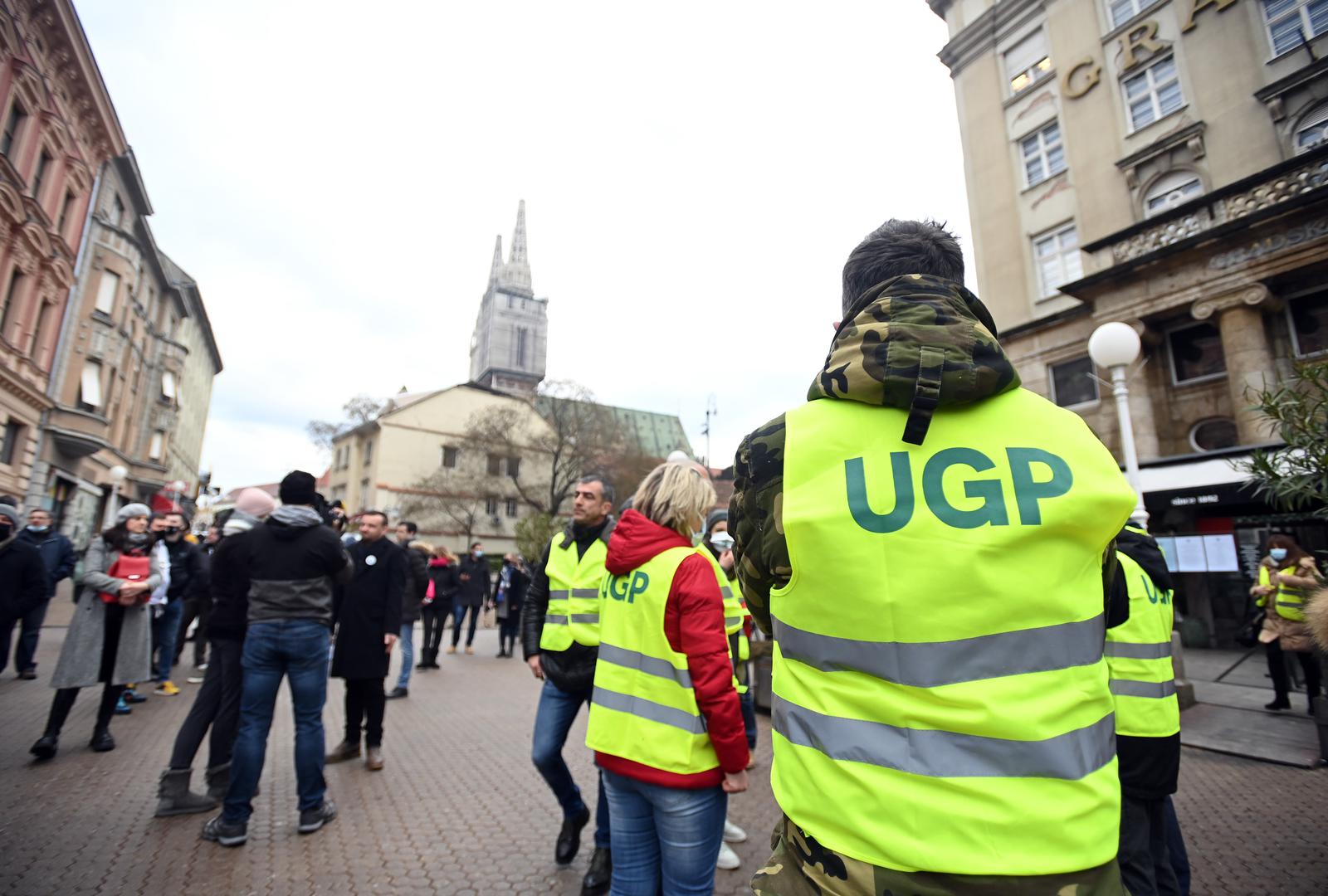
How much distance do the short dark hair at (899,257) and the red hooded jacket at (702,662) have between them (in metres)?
1.36

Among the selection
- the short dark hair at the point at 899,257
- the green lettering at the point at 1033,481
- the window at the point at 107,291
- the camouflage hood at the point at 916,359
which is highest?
the window at the point at 107,291

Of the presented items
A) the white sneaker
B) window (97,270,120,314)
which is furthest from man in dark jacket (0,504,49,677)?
window (97,270,120,314)

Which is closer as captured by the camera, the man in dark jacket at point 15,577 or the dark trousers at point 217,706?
the dark trousers at point 217,706

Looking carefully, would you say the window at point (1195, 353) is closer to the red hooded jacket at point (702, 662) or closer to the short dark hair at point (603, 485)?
the short dark hair at point (603, 485)

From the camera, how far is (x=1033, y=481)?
1.23 meters

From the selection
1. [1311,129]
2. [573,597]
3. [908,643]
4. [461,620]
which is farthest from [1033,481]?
[1311,129]

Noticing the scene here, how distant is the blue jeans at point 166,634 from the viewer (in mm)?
8562

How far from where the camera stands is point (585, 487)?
165 inches

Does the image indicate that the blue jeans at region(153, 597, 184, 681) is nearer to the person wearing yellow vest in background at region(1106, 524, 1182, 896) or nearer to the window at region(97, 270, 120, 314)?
the person wearing yellow vest in background at region(1106, 524, 1182, 896)

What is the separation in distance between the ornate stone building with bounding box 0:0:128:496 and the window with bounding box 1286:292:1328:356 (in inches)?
1211

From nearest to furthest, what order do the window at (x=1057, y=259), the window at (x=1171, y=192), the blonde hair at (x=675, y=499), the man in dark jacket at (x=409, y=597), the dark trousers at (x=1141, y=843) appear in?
the dark trousers at (x=1141, y=843), the blonde hair at (x=675, y=499), the man in dark jacket at (x=409, y=597), the window at (x=1171, y=192), the window at (x=1057, y=259)

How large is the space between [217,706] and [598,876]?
10.0 feet

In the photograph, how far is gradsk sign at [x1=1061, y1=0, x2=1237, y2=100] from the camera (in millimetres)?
15875

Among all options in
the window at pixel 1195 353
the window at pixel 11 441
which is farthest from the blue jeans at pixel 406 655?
the window at pixel 11 441
